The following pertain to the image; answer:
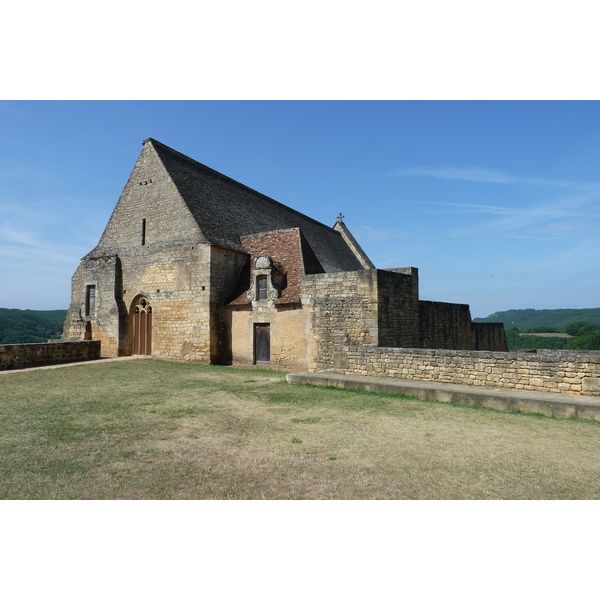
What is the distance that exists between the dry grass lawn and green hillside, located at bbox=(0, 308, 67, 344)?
43.6 metres

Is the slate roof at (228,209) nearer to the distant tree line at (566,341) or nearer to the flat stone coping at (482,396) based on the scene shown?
the flat stone coping at (482,396)

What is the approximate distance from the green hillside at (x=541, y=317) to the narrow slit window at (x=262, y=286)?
315ft

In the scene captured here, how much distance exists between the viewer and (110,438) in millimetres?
5668

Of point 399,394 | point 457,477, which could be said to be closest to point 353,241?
point 399,394

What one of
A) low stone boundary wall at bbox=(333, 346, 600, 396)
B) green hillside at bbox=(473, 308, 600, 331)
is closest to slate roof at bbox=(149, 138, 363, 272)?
low stone boundary wall at bbox=(333, 346, 600, 396)

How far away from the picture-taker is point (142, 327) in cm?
1830

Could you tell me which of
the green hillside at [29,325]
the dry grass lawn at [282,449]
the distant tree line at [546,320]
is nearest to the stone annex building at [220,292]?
the dry grass lawn at [282,449]

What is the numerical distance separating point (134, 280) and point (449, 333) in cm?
1422

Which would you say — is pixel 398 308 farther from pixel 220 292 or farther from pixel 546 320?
pixel 546 320

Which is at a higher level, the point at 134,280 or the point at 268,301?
the point at 134,280

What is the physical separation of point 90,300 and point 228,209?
27.2ft

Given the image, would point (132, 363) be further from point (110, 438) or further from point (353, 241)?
point (353, 241)

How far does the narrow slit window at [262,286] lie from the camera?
15570mm

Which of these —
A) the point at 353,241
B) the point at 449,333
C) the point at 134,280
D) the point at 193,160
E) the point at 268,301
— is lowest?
the point at 449,333
